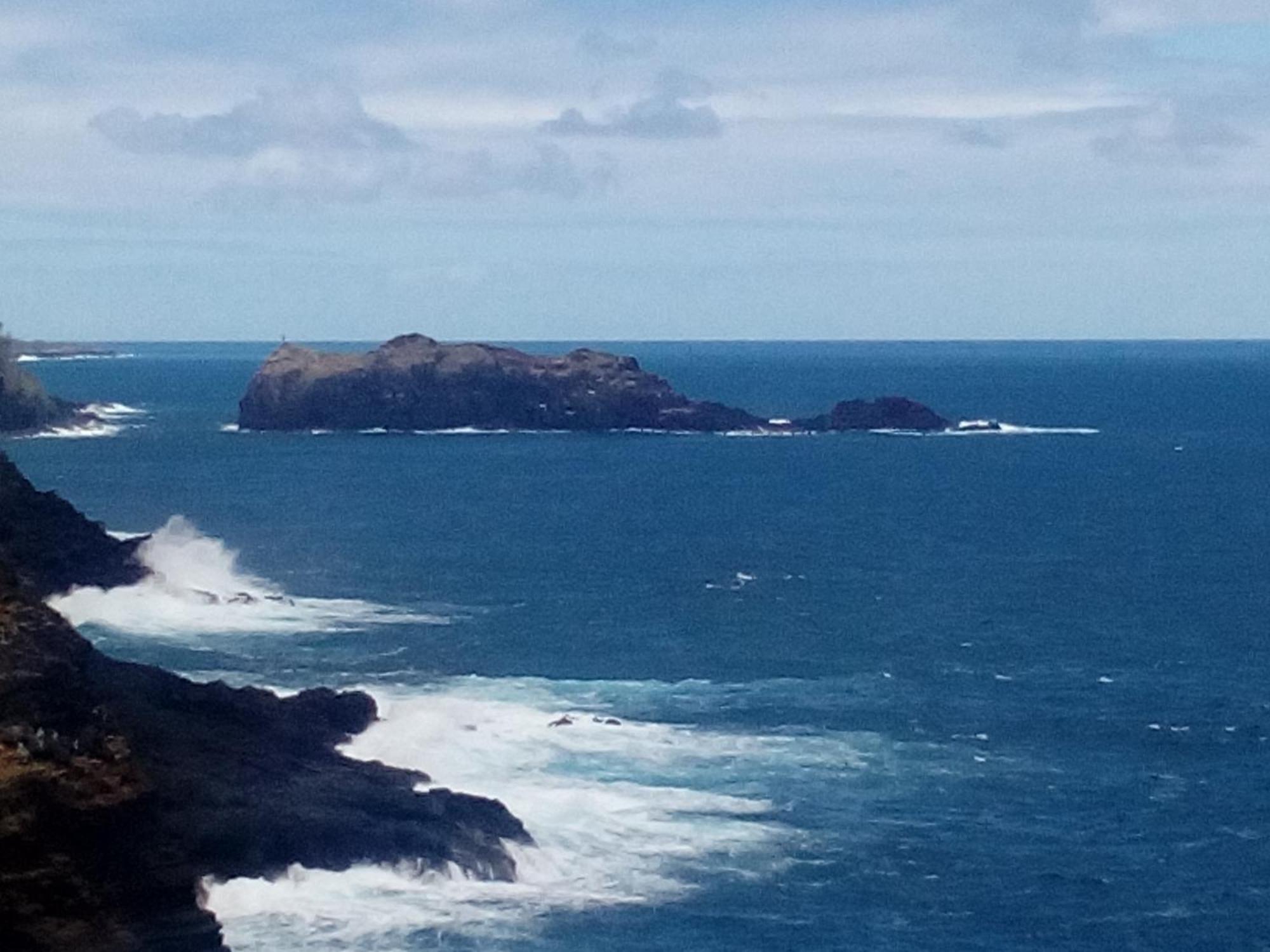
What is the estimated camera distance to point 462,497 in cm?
12900

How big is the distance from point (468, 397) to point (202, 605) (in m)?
118

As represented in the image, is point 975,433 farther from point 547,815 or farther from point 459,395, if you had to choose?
point 547,815

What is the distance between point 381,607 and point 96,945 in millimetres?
48269

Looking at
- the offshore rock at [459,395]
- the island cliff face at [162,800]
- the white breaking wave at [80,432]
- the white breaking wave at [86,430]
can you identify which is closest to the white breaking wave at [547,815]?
the island cliff face at [162,800]

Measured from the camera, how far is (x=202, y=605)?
261 feet

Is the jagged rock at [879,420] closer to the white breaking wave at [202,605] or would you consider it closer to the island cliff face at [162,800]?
the white breaking wave at [202,605]

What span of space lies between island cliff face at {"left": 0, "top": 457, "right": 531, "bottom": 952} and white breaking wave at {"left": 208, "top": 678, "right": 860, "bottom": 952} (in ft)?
2.71

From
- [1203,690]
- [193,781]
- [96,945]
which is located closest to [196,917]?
[96,945]

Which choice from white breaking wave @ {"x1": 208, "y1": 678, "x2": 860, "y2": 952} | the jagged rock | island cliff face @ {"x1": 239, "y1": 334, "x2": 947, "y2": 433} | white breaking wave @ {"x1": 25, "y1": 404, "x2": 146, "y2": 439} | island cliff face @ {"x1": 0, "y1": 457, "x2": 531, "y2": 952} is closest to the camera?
island cliff face @ {"x1": 0, "y1": 457, "x2": 531, "y2": 952}

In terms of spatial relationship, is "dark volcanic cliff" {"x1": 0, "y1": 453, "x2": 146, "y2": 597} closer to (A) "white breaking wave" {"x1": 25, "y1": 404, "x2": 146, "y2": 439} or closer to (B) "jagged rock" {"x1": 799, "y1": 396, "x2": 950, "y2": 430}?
(A) "white breaking wave" {"x1": 25, "y1": 404, "x2": 146, "y2": 439}

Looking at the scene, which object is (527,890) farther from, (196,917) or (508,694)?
(508,694)

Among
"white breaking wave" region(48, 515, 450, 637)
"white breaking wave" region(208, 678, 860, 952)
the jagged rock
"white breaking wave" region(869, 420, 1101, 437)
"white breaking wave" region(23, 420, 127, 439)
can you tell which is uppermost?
the jagged rock

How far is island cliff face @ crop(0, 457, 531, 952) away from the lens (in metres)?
33.1

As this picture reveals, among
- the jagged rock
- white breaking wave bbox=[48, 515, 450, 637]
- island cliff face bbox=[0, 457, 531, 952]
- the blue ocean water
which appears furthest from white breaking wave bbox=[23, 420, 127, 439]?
island cliff face bbox=[0, 457, 531, 952]
